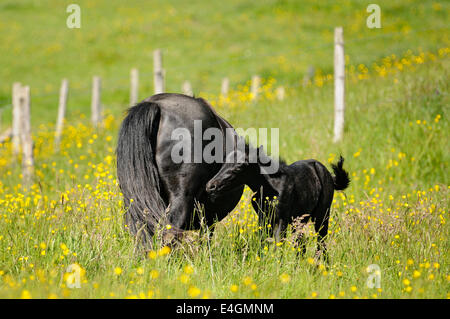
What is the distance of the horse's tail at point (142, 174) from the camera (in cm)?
393

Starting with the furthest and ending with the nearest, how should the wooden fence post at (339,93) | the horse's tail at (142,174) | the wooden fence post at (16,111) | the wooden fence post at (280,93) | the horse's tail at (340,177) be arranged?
the wooden fence post at (280,93) < the wooden fence post at (16,111) < the wooden fence post at (339,93) < the horse's tail at (340,177) < the horse's tail at (142,174)

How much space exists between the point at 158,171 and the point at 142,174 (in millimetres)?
135

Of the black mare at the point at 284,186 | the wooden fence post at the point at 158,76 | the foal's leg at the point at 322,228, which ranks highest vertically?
the wooden fence post at the point at 158,76

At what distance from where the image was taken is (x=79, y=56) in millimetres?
24094

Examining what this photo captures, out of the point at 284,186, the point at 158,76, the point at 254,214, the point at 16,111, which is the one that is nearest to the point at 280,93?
the point at 158,76

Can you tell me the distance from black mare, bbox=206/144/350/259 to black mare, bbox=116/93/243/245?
0.55 feet

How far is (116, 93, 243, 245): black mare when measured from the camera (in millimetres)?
3938

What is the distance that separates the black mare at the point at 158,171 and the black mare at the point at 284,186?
0.17 meters

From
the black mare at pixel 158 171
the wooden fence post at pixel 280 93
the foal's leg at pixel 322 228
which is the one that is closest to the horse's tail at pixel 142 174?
the black mare at pixel 158 171

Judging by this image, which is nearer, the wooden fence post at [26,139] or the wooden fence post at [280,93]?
the wooden fence post at [26,139]

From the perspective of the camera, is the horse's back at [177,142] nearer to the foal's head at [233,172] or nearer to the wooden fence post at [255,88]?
the foal's head at [233,172]

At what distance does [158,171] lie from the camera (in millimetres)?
3996

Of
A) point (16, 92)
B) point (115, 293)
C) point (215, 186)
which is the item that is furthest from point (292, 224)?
point (16, 92)
